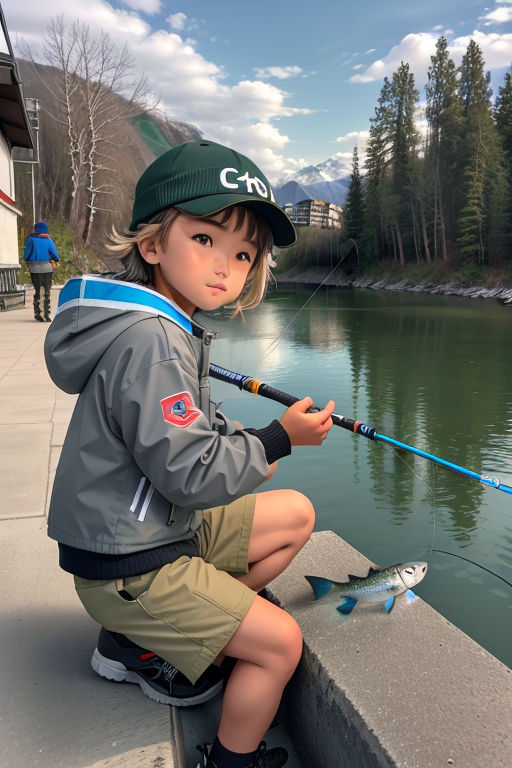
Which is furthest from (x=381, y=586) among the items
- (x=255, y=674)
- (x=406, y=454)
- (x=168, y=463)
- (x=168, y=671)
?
(x=406, y=454)

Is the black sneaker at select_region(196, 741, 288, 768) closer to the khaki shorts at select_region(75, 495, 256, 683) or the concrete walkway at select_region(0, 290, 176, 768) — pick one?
the concrete walkway at select_region(0, 290, 176, 768)

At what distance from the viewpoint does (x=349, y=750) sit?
54.3 inches

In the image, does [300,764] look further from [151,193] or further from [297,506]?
[151,193]

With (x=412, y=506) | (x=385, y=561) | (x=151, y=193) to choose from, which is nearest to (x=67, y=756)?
(x=151, y=193)

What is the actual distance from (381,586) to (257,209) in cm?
108

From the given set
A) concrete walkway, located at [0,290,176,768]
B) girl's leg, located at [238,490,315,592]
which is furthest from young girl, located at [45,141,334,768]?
girl's leg, located at [238,490,315,592]

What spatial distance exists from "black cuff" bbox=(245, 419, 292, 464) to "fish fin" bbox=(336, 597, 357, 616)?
0.51 meters

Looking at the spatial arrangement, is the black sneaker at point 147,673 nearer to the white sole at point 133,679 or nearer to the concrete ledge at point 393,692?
the white sole at point 133,679

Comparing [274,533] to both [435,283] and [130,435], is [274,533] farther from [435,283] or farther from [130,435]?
[435,283]

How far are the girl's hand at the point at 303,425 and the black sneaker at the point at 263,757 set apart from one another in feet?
2.45

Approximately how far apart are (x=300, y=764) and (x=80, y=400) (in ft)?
3.79

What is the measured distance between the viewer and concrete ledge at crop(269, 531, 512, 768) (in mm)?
1245

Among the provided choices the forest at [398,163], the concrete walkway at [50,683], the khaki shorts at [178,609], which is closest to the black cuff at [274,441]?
the khaki shorts at [178,609]

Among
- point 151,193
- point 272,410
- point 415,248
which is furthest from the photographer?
point 415,248
